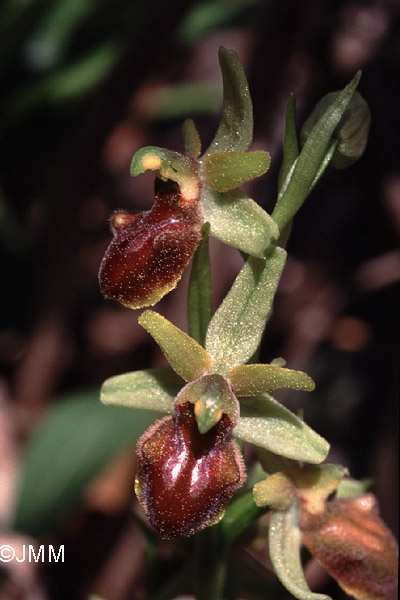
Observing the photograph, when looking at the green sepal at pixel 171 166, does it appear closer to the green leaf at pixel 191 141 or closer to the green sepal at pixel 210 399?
the green leaf at pixel 191 141

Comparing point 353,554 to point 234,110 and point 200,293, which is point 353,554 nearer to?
point 200,293

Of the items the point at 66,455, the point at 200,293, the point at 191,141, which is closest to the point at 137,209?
the point at 66,455

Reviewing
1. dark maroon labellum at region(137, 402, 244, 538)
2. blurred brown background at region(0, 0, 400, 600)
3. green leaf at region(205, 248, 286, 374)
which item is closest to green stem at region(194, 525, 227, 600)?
dark maroon labellum at region(137, 402, 244, 538)

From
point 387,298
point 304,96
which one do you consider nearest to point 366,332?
point 387,298

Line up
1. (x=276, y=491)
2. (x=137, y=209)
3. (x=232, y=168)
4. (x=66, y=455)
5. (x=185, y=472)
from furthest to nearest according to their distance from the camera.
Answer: (x=137, y=209)
(x=66, y=455)
(x=276, y=491)
(x=232, y=168)
(x=185, y=472)

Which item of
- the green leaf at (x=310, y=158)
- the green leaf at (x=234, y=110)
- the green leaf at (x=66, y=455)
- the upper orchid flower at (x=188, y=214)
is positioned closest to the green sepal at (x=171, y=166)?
the upper orchid flower at (x=188, y=214)

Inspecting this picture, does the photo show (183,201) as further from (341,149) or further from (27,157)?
(27,157)

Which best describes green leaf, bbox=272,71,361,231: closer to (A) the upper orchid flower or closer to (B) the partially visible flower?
(A) the upper orchid flower
